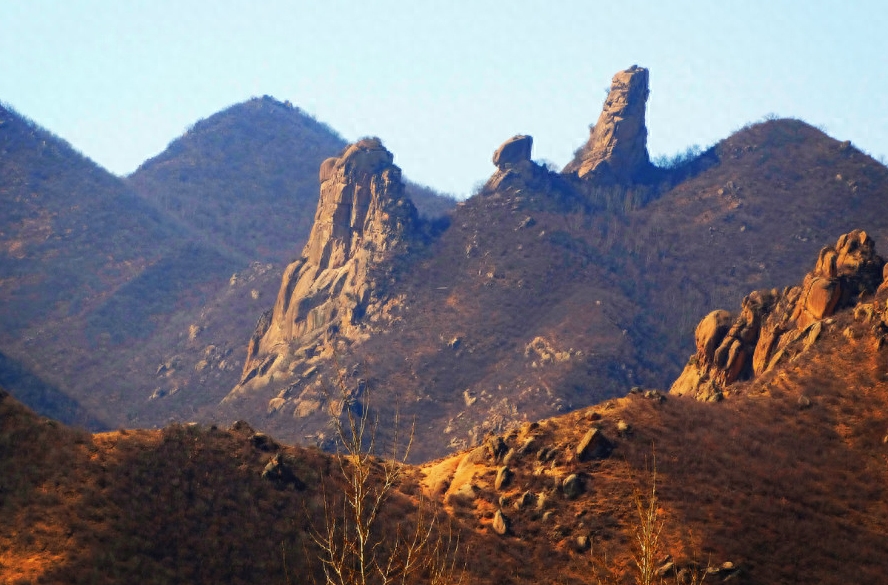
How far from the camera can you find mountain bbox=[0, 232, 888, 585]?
61.4 m

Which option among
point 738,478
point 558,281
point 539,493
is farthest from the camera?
point 558,281

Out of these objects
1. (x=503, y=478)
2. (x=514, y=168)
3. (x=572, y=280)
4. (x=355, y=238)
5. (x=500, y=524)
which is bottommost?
(x=500, y=524)

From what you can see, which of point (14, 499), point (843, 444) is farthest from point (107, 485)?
point (843, 444)

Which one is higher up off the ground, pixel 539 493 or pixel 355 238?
pixel 355 238

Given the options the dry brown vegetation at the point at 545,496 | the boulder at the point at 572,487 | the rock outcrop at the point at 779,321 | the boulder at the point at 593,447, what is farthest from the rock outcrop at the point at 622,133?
the boulder at the point at 572,487

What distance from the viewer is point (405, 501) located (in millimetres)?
72375

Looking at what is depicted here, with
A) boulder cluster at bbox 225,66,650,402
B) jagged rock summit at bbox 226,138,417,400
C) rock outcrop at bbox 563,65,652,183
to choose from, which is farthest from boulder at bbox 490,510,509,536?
rock outcrop at bbox 563,65,652,183

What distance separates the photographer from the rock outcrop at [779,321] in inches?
3563

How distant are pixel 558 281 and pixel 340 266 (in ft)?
96.5

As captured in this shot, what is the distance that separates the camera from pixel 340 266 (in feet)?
558

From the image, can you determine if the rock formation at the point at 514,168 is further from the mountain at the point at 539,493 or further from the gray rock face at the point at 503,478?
the gray rock face at the point at 503,478

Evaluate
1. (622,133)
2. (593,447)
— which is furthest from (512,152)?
(593,447)

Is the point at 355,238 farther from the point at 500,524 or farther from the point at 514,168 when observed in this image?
the point at 500,524

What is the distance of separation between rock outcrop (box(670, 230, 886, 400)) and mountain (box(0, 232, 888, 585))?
7447mm
